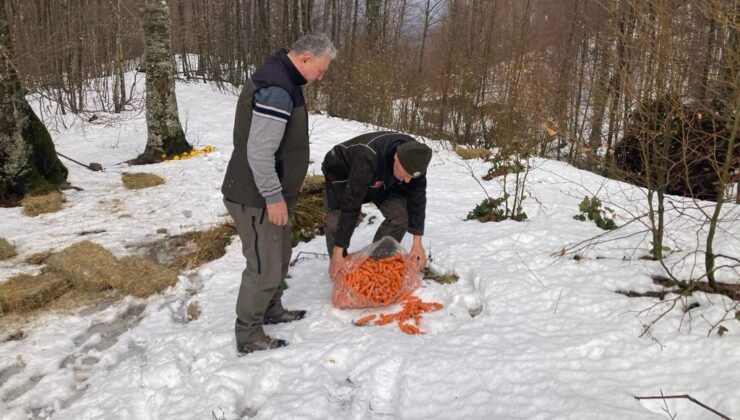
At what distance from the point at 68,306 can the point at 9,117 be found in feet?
10.7

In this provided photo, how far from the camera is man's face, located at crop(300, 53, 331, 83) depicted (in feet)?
8.27

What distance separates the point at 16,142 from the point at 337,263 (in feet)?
15.4

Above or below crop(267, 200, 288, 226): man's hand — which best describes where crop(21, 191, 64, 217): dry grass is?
below

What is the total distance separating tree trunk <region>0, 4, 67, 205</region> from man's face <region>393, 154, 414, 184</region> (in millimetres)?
4723

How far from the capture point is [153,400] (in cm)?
247

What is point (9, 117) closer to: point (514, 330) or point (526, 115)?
point (514, 330)

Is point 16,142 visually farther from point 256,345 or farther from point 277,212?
point 277,212

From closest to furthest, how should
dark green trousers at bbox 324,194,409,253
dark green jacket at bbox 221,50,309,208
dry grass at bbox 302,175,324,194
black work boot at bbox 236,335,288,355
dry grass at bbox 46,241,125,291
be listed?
dark green jacket at bbox 221,50,309,208 → black work boot at bbox 236,335,288,355 → dark green trousers at bbox 324,194,409,253 → dry grass at bbox 46,241,125,291 → dry grass at bbox 302,175,324,194

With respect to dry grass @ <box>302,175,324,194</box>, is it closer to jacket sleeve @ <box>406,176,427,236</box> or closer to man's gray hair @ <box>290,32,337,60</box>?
jacket sleeve @ <box>406,176,427,236</box>

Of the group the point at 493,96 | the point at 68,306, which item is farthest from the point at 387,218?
the point at 493,96

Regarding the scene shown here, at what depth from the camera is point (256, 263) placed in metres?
2.72

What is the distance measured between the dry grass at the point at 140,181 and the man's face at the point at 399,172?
428 centimetres

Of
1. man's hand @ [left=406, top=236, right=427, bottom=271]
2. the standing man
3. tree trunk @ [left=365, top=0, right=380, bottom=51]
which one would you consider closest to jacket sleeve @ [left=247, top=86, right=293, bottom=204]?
the standing man

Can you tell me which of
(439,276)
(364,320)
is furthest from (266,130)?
(439,276)
